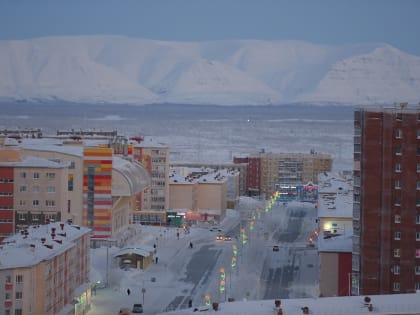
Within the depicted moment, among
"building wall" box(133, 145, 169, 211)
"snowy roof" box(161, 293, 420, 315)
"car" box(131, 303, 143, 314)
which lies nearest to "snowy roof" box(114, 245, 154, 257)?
"car" box(131, 303, 143, 314)

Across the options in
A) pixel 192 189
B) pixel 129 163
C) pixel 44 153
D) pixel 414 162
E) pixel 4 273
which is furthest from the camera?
pixel 192 189

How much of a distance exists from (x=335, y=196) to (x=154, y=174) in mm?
3827

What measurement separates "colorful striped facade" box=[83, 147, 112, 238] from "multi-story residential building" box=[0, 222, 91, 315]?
402 cm

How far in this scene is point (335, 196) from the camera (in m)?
17.5

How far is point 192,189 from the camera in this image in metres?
20.4

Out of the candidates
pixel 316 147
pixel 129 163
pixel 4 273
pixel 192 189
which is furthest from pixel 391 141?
pixel 316 147

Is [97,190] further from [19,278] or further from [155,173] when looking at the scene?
[19,278]

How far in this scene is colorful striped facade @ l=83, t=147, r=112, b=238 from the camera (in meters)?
15.6

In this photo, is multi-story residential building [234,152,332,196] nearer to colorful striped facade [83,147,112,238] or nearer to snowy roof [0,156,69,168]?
colorful striped facade [83,147,112,238]

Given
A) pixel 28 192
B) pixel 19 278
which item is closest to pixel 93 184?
pixel 28 192

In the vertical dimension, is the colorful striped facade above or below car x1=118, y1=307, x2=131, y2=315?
above

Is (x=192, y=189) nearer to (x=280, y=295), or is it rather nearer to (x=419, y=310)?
(x=280, y=295)

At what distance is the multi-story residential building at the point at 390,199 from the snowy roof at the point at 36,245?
2.60 metres

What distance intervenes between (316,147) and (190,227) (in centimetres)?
2302
